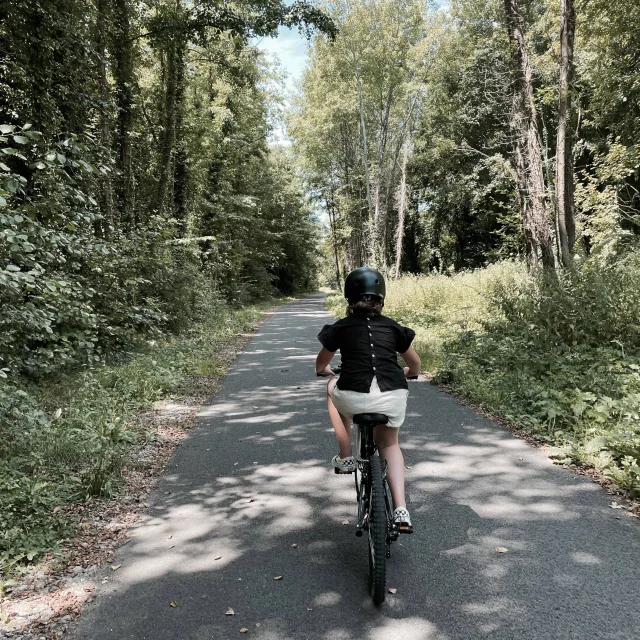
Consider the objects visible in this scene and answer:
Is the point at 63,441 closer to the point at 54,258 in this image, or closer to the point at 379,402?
the point at 54,258

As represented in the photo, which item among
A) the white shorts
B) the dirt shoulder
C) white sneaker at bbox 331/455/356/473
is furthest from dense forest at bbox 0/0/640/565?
the white shorts

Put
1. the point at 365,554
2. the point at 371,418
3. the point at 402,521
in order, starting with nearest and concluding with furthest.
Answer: the point at 402,521 < the point at 371,418 < the point at 365,554

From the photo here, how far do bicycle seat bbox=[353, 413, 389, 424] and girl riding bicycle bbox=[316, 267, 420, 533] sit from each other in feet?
0.13

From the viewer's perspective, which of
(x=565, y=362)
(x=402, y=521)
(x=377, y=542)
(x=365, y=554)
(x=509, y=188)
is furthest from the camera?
(x=509, y=188)

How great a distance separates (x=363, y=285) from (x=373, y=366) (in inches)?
21.7

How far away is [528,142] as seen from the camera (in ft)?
37.2

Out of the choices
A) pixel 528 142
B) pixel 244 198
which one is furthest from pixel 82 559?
pixel 244 198

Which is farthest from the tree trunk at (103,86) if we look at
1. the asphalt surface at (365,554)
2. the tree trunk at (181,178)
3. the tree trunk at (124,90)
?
the asphalt surface at (365,554)

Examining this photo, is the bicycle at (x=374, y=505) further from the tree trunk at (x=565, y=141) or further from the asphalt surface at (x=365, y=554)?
the tree trunk at (x=565, y=141)

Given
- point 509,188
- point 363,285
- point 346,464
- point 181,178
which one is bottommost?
point 346,464

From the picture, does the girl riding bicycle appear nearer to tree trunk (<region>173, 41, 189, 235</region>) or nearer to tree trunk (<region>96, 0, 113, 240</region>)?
tree trunk (<region>96, 0, 113, 240</region>)

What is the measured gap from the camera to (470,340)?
10.3m

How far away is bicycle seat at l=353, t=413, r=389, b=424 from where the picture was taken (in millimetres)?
3012

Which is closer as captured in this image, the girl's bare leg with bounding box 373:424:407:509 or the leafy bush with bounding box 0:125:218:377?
the girl's bare leg with bounding box 373:424:407:509
